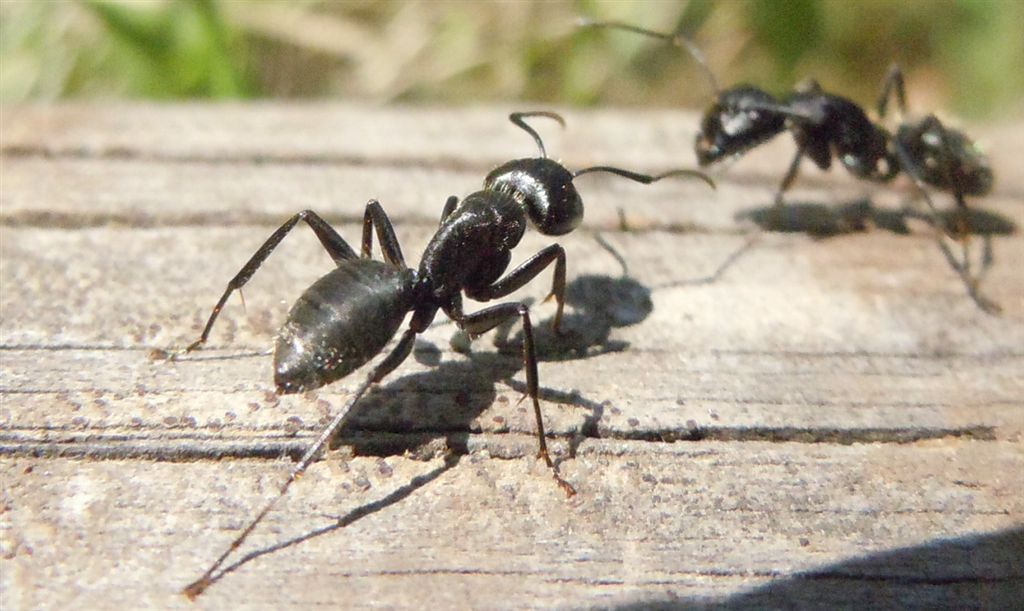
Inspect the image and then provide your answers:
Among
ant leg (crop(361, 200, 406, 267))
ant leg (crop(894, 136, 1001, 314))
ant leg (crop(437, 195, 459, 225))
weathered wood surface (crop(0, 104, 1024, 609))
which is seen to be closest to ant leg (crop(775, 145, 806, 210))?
weathered wood surface (crop(0, 104, 1024, 609))

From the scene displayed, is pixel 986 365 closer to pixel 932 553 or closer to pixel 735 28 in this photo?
pixel 932 553

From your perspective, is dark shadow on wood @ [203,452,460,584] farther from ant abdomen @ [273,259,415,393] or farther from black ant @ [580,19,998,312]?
black ant @ [580,19,998,312]

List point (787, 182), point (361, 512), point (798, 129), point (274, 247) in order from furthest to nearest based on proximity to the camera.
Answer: point (798, 129)
point (787, 182)
point (274, 247)
point (361, 512)

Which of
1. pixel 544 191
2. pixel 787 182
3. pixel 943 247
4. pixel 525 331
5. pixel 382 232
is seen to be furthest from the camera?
pixel 787 182

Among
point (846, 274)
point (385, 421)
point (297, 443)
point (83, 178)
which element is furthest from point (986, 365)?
point (83, 178)

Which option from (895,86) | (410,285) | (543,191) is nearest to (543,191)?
(543,191)

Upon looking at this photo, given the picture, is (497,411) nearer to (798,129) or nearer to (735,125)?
(735,125)
